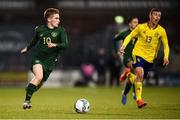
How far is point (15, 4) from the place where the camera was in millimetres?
38938

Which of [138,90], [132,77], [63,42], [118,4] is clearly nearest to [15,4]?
[118,4]

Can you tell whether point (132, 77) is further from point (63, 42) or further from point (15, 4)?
point (15, 4)

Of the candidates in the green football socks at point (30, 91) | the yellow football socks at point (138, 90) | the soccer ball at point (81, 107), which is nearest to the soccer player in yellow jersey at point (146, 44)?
the yellow football socks at point (138, 90)

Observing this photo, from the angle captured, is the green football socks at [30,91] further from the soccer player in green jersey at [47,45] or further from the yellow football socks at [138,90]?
the yellow football socks at [138,90]

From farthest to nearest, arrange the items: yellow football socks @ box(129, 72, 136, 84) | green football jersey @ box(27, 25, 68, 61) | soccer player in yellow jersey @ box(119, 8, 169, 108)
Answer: yellow football socks @ box(129, 72, 136, 84) < soccer player in yellow jersey @ box(119, 8, 169, 108) < green football jersey @ box(27, 25, 68, 61)

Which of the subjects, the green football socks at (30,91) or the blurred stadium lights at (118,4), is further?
the blurred stadium lights at (118,4)

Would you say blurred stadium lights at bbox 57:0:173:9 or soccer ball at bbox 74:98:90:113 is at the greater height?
blurred stadium lights at bbox 57:0:173:9

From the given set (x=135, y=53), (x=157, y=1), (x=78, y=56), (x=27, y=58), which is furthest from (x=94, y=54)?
(x=135, y=53)

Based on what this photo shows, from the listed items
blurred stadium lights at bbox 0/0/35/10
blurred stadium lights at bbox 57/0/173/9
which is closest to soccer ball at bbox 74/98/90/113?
blurred stadium lights at bbox 0/0/35/10

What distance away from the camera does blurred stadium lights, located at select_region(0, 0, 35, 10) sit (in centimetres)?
3831

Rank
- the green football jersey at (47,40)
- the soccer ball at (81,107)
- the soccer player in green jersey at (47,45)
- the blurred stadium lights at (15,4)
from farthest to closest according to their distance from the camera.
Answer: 1. the blurred stadium lights at (15,4)
2. the green football jersey at (47,40)
3. the soccer player in green jersey at (47,45)
4. the soccer ball at (81,107)

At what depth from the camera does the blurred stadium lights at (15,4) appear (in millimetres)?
38312

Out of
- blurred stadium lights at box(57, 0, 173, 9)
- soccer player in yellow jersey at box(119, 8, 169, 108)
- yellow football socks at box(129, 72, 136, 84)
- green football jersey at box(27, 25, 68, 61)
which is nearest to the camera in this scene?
green football jersey at box(27, 25, 68, 61)

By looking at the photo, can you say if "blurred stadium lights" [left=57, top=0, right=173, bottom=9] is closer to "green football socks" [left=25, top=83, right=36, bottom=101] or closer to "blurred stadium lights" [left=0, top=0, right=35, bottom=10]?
"blurred stadium lights" [left=0, top=0, right=35, bottom=10]
